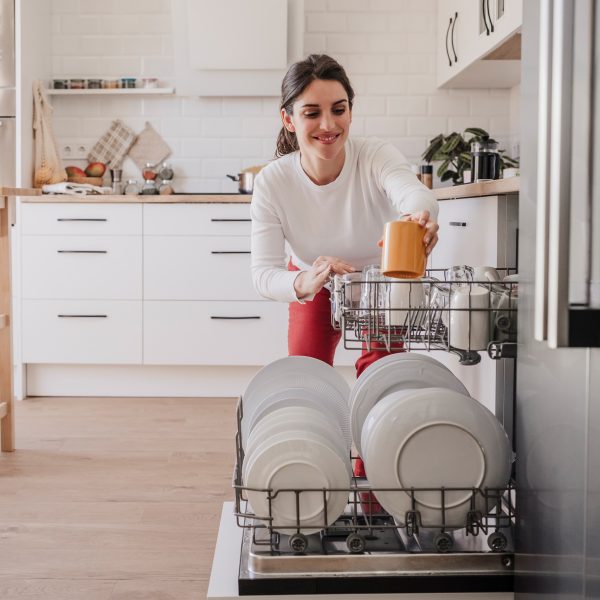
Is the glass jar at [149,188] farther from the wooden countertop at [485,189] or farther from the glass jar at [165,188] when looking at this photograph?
the wooden countertop at [485,189]

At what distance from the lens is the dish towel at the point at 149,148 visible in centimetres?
459

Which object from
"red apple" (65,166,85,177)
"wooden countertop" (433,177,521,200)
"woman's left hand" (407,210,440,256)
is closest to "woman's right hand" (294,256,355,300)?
"woman's left hand" (407,210,440,256)

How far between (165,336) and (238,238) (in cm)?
57

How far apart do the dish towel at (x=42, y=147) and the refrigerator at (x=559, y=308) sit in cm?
333

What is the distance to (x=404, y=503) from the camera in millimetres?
1377

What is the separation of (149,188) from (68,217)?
0.48 metres

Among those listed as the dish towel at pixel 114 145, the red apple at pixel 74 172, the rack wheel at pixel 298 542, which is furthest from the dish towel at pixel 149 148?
the rack wheel at pixel 298 542

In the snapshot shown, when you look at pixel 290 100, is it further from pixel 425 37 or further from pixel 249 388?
pixel 425 37

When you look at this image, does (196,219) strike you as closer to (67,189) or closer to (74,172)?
(67,189)

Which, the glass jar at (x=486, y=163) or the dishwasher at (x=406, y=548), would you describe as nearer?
the dishwasher at (x=406, y=548)

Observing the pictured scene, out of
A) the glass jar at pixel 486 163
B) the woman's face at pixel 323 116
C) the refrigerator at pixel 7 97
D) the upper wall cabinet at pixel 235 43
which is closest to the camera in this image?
the woman's face at pixel 323 116

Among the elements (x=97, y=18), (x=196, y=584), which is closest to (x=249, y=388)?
(x=196, y=584)

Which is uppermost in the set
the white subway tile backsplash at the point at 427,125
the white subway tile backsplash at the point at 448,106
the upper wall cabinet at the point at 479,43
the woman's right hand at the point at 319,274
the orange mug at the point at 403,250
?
the upper wall cabinet at the point at 479,43

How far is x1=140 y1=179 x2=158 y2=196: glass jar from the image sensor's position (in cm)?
418
